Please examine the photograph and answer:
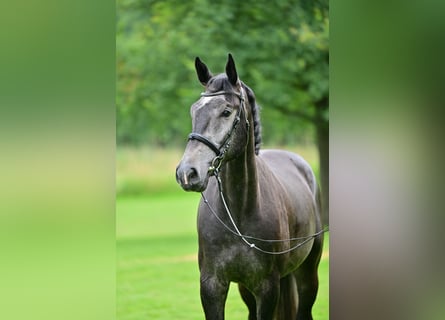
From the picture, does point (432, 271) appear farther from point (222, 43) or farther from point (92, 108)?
point (92, 108)

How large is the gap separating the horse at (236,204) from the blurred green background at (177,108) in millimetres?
299

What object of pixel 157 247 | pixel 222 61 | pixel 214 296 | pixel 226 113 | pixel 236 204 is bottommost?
pixel 214 296

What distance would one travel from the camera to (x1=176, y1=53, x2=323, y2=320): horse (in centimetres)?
266

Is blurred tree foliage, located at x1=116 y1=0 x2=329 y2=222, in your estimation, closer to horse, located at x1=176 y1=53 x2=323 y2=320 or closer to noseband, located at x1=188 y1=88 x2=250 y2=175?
horse, located at x1=176 y1=53 x2=323 y2=320

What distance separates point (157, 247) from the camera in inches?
142

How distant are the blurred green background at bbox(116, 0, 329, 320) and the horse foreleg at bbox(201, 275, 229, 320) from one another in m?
0.29

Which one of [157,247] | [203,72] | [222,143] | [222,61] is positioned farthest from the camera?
[157,247]

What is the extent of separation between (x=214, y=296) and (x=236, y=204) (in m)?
0.47

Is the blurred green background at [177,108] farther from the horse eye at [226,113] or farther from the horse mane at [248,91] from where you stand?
the horse eye at [226,113]

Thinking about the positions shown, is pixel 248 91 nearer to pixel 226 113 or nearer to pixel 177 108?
pixel 226 113

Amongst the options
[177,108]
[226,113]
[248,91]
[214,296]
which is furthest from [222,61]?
[214,296]

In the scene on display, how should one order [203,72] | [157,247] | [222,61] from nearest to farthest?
[203,72]
[222,61]
[157,247]

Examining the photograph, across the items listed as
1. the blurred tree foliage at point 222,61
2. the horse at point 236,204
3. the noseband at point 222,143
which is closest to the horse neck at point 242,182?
the horse at point 236,204

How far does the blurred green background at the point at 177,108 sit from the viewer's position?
3.37 meters
